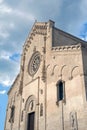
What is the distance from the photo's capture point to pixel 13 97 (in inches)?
1140

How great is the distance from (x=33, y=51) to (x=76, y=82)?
32.5 feet

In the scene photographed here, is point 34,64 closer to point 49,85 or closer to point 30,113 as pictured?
point 49,85

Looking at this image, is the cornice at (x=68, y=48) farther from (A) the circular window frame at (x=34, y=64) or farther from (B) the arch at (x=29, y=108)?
(B) the arch at (x=29, y=108)

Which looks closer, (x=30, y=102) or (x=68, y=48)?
(x=68, y=48)

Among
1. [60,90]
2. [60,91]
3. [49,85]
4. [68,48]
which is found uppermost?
[68,48]

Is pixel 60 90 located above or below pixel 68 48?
below

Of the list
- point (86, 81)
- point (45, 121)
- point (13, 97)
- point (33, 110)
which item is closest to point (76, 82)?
point (86, 81)

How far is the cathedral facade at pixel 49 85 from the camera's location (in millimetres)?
19109

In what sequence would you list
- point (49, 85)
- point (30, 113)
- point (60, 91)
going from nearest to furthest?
point (60, 91) → point (49, 85) → point (30, 113)

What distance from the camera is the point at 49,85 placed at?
22.5 metres

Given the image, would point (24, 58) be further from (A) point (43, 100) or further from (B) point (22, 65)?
(A) point (43, 100)

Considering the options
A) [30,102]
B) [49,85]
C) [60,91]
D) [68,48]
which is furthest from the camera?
[30,102]

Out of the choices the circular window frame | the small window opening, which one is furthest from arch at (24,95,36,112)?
the small window opening

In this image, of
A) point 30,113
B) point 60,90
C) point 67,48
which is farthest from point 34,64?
point 60,90
